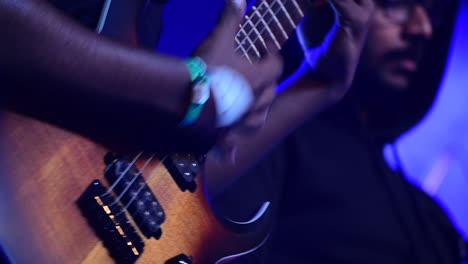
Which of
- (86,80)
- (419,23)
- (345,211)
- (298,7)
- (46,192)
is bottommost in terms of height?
(345,211)

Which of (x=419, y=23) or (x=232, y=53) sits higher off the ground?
(x=232, y=53)

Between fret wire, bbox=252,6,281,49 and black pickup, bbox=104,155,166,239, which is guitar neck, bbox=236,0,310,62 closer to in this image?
fret wire, bbox=252,6,281,49

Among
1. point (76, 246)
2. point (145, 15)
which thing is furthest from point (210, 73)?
point (76, 246)

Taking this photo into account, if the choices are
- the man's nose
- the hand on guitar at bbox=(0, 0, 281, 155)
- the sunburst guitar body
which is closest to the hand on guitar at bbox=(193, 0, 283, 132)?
the hand on guitar at bbox=(0, 0, 281, 155)

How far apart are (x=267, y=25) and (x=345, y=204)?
69 cm

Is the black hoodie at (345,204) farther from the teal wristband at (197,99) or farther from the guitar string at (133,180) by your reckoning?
the teal wristband at (197,99)

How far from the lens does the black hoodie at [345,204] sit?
1.48 meters

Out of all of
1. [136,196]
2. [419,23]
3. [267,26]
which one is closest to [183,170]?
[136,196]

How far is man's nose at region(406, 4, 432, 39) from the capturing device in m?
1.79

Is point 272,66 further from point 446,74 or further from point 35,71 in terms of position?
point 446,74

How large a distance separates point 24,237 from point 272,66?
1.30 ft

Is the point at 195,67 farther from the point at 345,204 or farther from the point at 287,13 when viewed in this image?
the point at 345,204

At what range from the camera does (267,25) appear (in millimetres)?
991

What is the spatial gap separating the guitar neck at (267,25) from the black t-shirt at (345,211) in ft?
1.50
